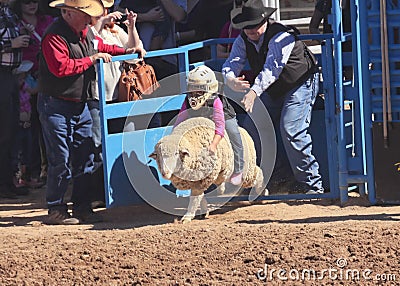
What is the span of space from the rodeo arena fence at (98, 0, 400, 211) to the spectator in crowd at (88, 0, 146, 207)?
14 cm

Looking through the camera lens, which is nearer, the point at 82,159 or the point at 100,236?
the point at 100,236

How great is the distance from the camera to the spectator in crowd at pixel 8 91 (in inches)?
401

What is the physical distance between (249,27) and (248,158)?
1.13 metres

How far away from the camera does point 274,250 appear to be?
23.7ft

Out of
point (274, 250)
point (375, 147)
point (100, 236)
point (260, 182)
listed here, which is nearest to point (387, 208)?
point (375, 147)

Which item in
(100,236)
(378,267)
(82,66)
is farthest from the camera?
(82,66)

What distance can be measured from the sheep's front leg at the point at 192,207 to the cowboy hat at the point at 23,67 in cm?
273

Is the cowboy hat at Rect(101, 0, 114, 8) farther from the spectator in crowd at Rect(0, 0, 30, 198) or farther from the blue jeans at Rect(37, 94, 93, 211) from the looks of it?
the spectator in crowd at Rect(0, 0, 30, 198)

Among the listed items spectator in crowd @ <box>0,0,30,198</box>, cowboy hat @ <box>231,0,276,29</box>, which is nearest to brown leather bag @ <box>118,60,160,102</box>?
cowboy hat @ <box>231,0,276,29</box>

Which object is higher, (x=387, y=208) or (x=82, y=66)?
(x=82, y=66)

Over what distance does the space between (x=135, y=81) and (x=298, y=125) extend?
1489 millimetres

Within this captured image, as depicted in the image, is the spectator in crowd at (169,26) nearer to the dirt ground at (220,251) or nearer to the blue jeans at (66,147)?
the blue jeans at (66,147)

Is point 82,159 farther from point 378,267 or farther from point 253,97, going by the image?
point 378,267

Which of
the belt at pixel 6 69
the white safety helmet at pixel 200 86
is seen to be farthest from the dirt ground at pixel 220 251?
the belt at pixel 6 69
